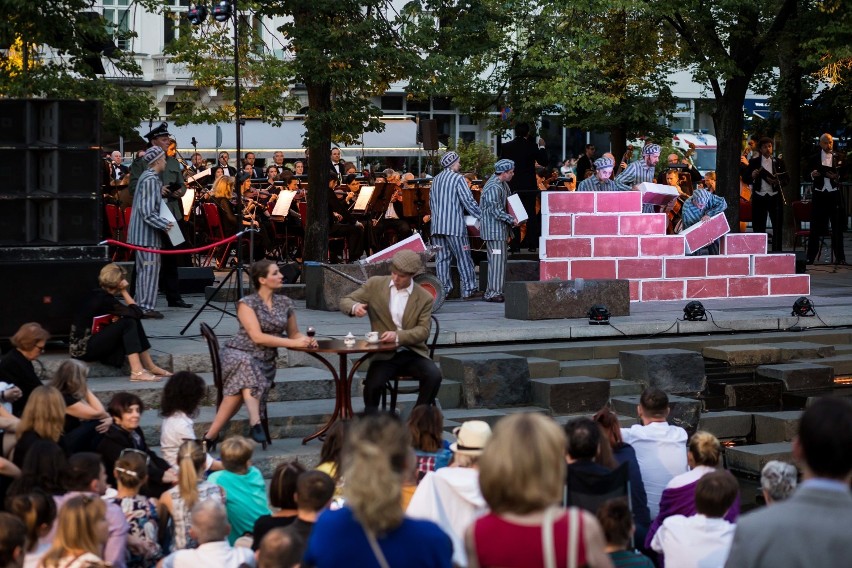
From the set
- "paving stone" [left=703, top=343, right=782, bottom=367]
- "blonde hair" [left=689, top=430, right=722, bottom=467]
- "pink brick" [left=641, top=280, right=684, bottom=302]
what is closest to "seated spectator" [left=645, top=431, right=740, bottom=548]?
"blonde hair" [left=689, top=430, right=722, bottom=467]

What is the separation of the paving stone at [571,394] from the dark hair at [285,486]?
5.98 m

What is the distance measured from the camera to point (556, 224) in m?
18.4

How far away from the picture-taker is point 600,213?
18484 millimetres

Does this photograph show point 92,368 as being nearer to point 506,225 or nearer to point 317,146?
point 506,225

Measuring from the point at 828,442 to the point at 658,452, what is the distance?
486cm

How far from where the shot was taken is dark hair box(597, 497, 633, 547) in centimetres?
643

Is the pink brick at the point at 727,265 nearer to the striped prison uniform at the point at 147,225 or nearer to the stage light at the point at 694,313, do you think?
the stage light at the point at 694,313

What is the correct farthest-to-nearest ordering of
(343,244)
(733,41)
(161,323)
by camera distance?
(733,41), (343,244), (161,323)

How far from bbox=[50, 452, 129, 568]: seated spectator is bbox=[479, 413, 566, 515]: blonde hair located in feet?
11.0

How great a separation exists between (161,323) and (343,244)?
834 cm

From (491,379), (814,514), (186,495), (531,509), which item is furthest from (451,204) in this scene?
(814,514)

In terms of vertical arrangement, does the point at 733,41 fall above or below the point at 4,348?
above

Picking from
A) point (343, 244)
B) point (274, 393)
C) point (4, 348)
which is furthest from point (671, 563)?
point (343, 244)

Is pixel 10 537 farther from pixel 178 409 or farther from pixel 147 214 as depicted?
pixel 147 214
